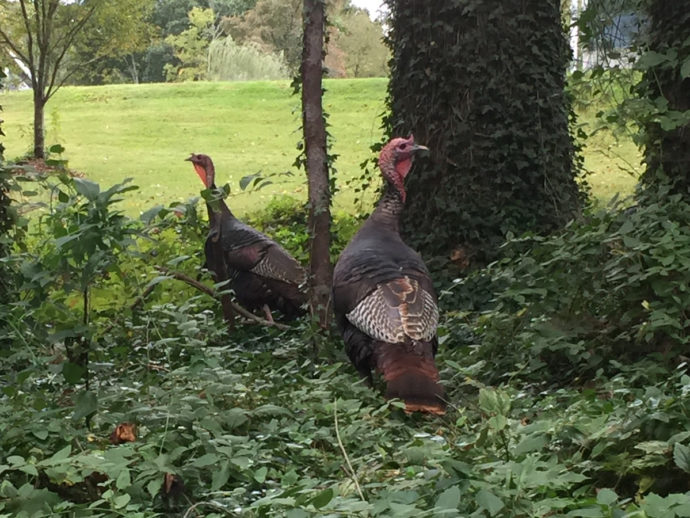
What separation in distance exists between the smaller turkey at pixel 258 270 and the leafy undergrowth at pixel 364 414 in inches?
71.8

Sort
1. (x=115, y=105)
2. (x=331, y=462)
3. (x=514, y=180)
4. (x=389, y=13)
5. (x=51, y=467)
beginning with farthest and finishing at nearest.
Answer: (x=115, y=105) → (x=389, y=13) → (x=514, y=180) → (x=331, y=462) → (x=51, y=467)

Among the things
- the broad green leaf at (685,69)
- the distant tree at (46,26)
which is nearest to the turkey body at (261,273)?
the broad green leaf at (685,69)

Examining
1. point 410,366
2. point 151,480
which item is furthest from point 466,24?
point 151,480

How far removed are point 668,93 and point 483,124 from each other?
117 inches

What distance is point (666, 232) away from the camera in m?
4.96

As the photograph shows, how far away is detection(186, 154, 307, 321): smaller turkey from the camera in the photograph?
25.7 feet

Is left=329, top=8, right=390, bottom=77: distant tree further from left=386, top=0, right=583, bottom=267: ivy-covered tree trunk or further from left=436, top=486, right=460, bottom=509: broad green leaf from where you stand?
left=436, top=486, right=460, bottom=509: broad green leaf

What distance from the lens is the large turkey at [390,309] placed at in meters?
4.71

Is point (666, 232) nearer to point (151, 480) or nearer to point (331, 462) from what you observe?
point (331, 462)

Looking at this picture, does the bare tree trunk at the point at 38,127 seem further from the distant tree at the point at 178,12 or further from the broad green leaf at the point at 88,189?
the distant tree at the point at 178,12

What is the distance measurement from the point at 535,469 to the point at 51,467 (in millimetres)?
1440

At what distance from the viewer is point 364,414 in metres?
4.25

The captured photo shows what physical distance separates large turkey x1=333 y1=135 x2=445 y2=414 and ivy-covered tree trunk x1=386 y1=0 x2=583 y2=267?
2.25 meters

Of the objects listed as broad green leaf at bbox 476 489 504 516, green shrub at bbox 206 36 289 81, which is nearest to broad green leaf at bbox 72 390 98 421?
broad green leaf at bbox 476 489 504 516
